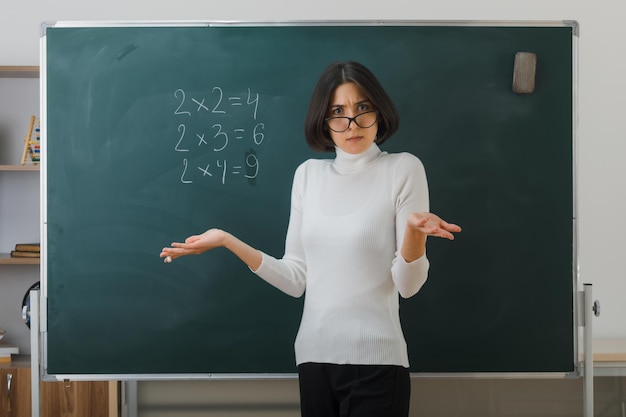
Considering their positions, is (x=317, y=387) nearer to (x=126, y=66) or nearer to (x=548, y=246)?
(x=548, y=246)

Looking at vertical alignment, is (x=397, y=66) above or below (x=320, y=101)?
above

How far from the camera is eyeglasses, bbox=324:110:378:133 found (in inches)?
88.4

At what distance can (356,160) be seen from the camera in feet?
7.26

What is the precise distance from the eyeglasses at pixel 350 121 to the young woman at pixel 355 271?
64 mm

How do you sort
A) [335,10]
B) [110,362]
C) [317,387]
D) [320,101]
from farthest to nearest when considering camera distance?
1. [335,10]
2. [110,362]
3. [320,101]
4. [317,387]

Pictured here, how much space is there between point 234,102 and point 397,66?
2.00 feet

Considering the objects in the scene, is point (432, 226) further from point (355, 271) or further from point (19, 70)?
point (19, 70)

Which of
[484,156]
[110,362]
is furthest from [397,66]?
[110,362]

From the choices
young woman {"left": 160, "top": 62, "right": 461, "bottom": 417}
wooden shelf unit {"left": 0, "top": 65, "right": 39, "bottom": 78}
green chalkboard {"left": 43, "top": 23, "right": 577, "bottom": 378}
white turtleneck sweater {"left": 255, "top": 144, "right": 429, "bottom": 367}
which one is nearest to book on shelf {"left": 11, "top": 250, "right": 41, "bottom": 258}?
green chalkboard {"left": 43, "top": 23, "right": 577, "bottom": 378}

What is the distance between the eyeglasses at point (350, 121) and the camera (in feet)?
7.36

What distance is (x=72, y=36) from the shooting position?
8.63 feet

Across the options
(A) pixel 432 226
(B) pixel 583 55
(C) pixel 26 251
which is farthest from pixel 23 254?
(B) pixel 583 55

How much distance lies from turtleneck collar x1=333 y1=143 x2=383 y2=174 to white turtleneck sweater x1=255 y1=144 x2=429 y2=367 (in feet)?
0.18

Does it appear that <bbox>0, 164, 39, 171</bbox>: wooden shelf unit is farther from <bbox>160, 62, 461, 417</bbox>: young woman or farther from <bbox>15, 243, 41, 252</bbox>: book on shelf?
<bbox>160, 62, 461, 417</bbox>: young woman
